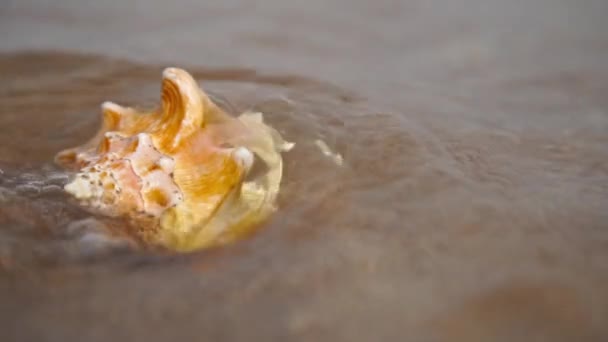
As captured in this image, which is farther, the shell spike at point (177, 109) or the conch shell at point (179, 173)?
the shell spike at point (177, 109)

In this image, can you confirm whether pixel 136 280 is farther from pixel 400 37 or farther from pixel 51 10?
pixel 51 10

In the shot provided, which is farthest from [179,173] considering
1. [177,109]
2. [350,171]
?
[350,171]

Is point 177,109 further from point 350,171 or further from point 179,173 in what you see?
point 350,171

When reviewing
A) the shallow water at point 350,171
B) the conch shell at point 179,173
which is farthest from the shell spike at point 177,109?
the shallow water at point 350,171

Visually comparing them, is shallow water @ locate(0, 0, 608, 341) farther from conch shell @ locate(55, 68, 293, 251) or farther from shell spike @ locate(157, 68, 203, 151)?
shell spike @ locate(157, 68, 203, 151)

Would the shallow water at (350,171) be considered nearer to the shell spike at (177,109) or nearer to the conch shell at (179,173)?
the conch shell at (179,173)
